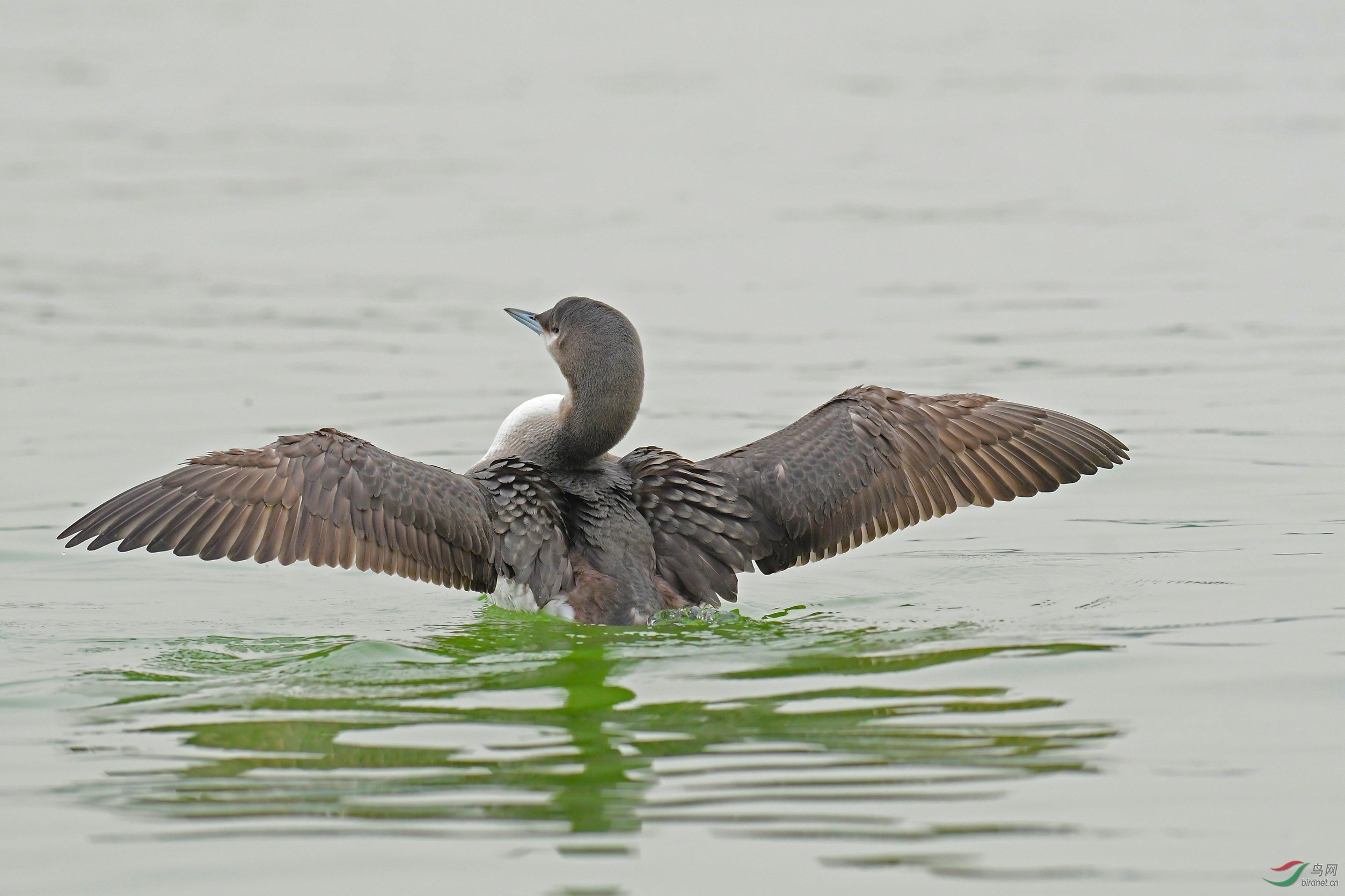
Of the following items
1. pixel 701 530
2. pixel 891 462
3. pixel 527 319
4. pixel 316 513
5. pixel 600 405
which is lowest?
pixel 701 530

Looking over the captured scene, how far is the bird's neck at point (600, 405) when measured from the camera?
7777 mm

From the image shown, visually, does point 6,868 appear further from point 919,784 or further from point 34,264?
point 34,264

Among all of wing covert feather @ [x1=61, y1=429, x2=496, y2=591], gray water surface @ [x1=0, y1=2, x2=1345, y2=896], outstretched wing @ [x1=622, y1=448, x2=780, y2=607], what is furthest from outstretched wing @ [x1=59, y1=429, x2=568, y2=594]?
outstretched wing @ [x1=622, y1=448, x2=780, y2=607]

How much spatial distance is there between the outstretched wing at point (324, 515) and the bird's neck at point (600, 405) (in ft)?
1.38

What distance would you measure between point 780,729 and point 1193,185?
43.4 ft

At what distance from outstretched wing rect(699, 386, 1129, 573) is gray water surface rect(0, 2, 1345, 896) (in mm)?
356

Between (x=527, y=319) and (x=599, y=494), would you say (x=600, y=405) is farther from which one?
(x=527, y=319)

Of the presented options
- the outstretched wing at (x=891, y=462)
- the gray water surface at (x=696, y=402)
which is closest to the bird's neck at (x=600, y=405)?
the outstretched wing at (x=891, y=462)

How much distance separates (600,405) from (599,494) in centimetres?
42

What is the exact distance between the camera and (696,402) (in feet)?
39.6

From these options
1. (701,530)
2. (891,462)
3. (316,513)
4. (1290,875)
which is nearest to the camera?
(1290,875)

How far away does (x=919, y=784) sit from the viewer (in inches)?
218

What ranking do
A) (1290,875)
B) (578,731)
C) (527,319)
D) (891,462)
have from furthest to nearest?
→ (527,319) < (891,462) < (578,731) < (1290,875)

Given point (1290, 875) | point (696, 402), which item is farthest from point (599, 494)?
point (696, 402)
